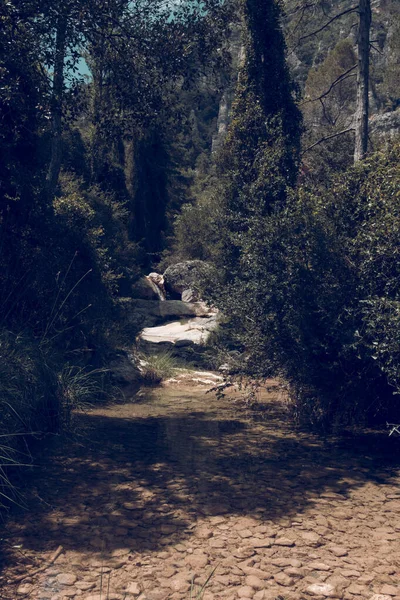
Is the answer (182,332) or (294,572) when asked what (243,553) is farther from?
(182,332)

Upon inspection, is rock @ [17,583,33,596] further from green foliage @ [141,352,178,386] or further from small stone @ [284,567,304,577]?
green foliage @ [141,352,178,386]

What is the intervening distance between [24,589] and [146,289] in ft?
63.3

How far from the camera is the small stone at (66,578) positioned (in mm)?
4215

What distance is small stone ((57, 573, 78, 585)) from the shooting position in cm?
421

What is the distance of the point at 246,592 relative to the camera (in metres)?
4.18

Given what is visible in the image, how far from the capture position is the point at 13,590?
4070 millimetres

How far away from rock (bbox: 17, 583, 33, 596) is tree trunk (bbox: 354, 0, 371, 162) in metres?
12.5

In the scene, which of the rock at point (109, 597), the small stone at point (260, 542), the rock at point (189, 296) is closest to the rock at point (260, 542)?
the small stone at point (260, 542)

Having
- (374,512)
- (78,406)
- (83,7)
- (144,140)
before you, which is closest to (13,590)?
(374,512)

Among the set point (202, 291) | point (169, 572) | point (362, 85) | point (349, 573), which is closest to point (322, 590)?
point (349, 573)

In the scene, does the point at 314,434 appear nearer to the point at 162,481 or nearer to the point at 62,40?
the point at 162,481

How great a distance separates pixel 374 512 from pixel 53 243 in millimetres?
6134

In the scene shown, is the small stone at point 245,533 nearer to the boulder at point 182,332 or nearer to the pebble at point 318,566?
the pebble at point 318,566

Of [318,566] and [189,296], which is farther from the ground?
[189,296]
